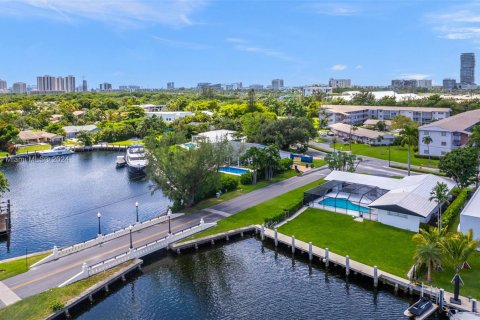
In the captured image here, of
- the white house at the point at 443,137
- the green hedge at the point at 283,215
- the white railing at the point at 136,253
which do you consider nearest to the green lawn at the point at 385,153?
the white house at the point at 443,137

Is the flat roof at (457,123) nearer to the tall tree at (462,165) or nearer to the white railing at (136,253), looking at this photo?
the tall tree at (462,165)

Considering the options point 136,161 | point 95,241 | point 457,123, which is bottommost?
point 95,241

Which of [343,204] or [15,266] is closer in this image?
[15,266]

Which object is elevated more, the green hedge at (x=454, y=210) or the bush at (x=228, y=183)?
the bush at (x=228, y=183)

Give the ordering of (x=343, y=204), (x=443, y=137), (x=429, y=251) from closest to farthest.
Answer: (x=429, y=251) < (x=343, y=204) < (x=443, y=137)

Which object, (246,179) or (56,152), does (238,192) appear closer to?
(246,179)

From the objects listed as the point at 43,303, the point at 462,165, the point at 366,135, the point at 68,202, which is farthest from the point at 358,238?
the point at 366,135

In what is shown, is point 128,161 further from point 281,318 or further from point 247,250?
point 281,318

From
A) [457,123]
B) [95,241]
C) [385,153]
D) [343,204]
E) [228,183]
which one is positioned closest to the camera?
[95,241]

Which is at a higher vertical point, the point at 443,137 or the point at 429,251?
the point at 443,137
